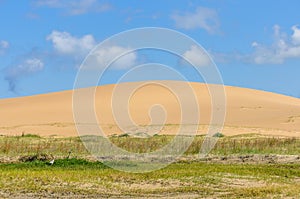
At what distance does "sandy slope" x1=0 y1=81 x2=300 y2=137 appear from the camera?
254 feet

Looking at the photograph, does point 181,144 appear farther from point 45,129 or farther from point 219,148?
point 45,129

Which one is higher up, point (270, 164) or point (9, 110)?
point (9, 110)

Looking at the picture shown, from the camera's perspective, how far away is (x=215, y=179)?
2659 centimetres

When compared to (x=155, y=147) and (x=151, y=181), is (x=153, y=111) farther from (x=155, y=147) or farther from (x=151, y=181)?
(x=151, y=181)

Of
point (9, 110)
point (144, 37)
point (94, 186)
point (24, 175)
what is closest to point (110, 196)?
point (94, 186)

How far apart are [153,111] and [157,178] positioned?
68.7 meters

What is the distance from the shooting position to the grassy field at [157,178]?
75.2 ft

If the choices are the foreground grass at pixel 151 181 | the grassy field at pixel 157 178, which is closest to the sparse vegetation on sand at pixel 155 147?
the grassy field at pixel 157 178

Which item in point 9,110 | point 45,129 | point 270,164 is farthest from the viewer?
point 9,110

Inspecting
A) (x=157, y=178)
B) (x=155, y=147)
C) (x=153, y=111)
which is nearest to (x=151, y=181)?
(x=157, y=178)

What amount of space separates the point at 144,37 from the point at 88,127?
131ft

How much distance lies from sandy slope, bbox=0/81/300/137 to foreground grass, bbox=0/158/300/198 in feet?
120

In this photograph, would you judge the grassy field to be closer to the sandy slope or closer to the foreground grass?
the foreground grass

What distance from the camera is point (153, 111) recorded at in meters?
95.4
